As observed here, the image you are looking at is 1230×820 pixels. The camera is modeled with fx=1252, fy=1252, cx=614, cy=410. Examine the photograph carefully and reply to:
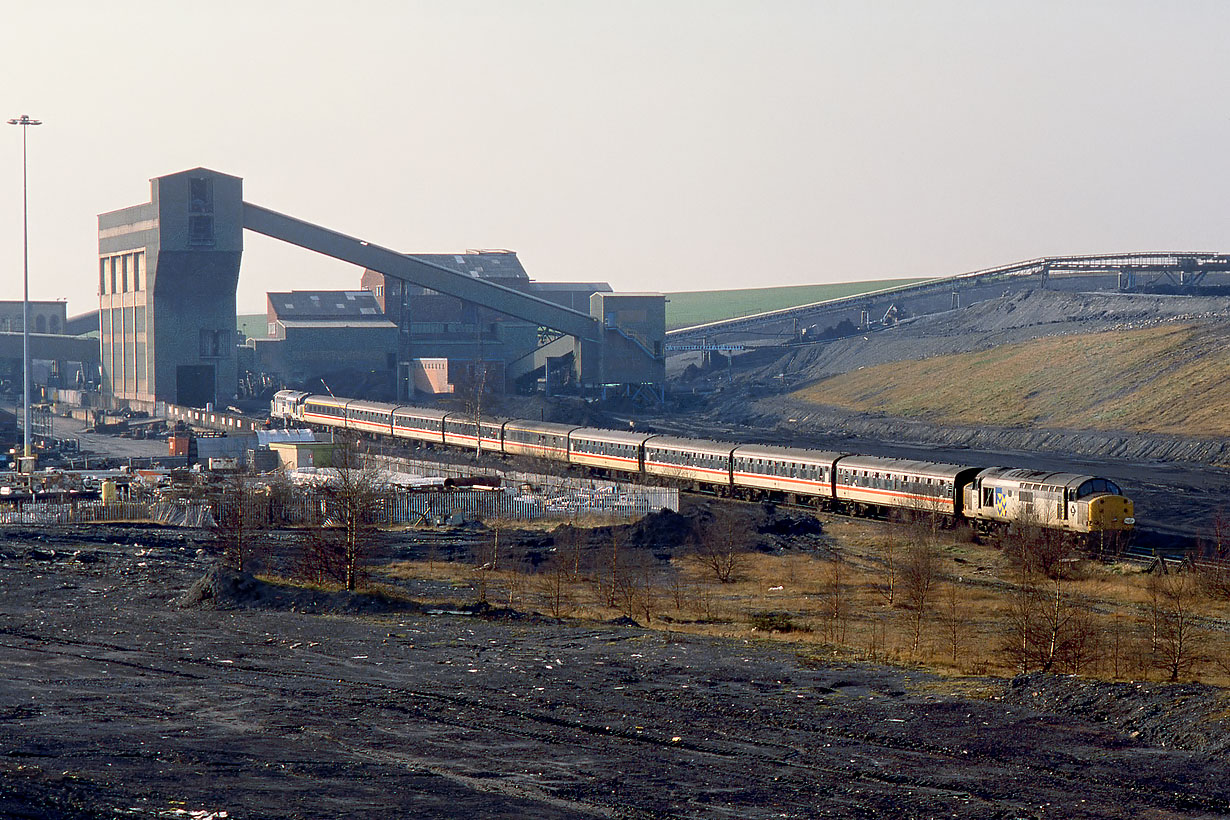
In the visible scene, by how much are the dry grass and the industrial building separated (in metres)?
68.3

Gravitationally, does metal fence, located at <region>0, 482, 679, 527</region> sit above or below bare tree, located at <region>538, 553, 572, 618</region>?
above

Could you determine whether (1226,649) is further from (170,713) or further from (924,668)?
(170,713)

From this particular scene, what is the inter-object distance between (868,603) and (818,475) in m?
19.9

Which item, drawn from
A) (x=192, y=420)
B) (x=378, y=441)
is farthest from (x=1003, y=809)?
(x=192, y=420)

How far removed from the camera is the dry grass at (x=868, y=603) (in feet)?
90.6

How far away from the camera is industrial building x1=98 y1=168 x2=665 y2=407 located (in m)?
104

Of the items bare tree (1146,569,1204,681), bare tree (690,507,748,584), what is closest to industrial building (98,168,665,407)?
bare tree (690,507,748,584)

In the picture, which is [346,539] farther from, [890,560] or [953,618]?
[953,618]

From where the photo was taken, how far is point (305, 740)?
62.0ft

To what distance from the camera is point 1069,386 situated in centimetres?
10012

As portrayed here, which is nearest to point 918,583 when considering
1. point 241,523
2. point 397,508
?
point 241,523

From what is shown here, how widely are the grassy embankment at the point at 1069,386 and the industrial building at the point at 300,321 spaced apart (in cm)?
2216

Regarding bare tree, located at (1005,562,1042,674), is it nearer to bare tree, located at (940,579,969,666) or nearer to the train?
bare tree, located at (940,579,969,666)

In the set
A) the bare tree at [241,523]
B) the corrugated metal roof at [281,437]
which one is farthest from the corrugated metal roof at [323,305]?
the bare tree at [241,523]
